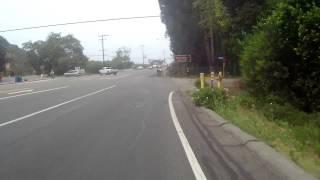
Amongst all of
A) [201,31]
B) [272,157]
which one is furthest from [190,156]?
[201,31]

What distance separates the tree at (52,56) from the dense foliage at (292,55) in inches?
4348

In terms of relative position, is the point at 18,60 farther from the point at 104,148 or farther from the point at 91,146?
the point at 104,148

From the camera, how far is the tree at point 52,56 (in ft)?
420

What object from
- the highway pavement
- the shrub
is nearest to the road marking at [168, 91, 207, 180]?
the highway pavement

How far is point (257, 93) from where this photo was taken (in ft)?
70.3

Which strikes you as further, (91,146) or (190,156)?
(91,146)

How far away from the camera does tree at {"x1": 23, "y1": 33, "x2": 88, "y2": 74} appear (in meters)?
128

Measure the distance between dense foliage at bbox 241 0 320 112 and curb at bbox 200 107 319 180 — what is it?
4.44 m

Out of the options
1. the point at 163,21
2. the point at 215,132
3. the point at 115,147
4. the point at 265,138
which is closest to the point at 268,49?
the point at 215,132

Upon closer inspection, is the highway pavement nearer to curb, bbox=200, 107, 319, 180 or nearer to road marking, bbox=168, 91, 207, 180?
road marking, bbox=168, 91, 207, 180

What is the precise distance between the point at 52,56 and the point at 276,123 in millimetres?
116486

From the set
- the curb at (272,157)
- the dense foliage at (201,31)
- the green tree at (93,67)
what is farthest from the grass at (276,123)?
the green tree at (93,67)

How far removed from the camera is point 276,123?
1570cm

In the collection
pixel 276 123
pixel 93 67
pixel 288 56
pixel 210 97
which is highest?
pixel 288 56
